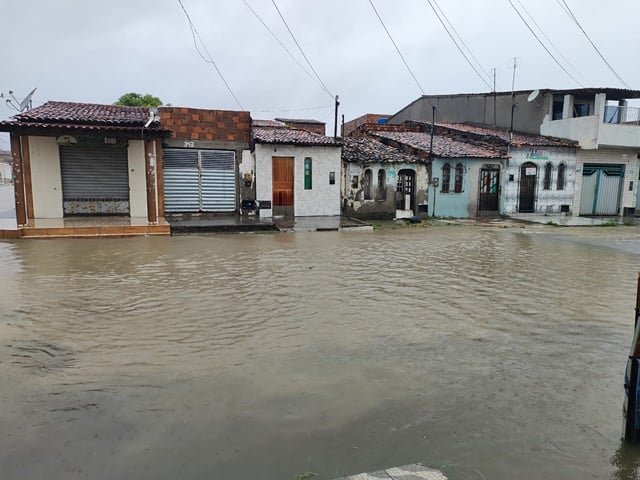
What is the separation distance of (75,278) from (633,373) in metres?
8.45

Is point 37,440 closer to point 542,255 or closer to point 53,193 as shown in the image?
point 542,255

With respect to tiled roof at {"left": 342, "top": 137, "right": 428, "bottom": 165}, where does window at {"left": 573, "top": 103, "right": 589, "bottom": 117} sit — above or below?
above

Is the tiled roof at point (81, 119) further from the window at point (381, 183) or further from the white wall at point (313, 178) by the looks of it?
the window at point (381, 183)

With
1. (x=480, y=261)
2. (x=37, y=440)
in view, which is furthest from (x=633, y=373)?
(x=480, y=261)

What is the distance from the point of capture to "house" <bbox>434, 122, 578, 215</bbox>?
23.2m

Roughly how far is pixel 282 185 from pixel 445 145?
29.7 feet

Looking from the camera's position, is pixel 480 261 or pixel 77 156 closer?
pixel 480 261

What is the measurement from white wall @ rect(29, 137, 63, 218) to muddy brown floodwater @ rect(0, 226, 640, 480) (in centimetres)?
711

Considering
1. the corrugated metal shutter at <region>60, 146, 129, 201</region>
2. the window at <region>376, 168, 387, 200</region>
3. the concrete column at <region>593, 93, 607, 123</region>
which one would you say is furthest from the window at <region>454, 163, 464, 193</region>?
the corrugated metal shutter at <region>60, 146, 129, 201</region>

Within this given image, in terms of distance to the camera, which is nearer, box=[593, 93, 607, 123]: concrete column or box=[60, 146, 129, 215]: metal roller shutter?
box=[60, 146, 129, 215]: metal roller shutter

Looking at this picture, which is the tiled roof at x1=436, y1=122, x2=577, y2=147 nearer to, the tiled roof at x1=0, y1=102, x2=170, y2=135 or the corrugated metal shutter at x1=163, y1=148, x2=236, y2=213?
the corrugated metal shutter at x1=163, y1=148, x2=236, y2=213

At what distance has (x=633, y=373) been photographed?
11.3 ft

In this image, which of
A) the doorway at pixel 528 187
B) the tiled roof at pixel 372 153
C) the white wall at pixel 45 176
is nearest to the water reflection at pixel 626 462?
the tiled roof at pixel 372 153

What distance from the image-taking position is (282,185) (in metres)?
18.9
